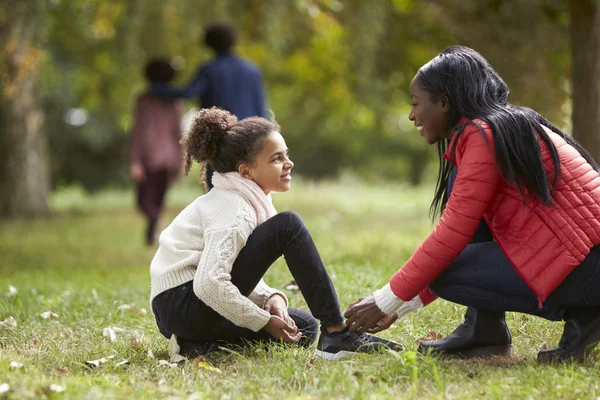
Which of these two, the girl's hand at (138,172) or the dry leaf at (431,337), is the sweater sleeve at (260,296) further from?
Answer: the girl's hand at (138,172)

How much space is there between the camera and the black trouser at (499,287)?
2.93m

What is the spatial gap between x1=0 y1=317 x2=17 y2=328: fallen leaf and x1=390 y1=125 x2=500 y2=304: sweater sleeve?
2.13 metres

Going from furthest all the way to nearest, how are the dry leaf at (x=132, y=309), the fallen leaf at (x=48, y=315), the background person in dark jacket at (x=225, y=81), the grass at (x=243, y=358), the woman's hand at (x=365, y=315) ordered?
the background person in dark jacket at (x=225, y=81), the dry leaf at (x=132, y=309), the fallen leaf at (x=48, y=315), the woman's hand at (x=365, y=315), the grass at (x=243, y=358)

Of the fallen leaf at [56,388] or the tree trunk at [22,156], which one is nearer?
the fallen leaf at [56,388]

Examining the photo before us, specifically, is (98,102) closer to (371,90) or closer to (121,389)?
(371,90)

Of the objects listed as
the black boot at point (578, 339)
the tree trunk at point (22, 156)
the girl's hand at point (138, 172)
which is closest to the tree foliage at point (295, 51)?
the tree trunk at point (22, 156)

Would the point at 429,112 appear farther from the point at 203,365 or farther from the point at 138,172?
the point at 138,172

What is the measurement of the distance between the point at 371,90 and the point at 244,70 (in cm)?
265

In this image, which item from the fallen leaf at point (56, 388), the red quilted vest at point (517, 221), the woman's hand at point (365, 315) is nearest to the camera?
the fallen leaf at point (56, 388)

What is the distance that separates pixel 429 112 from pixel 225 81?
381 centimetres

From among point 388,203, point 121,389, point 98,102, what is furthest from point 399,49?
point 121,389

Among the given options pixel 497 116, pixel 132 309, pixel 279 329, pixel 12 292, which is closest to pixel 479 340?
pixel 279 329

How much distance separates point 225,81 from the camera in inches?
262

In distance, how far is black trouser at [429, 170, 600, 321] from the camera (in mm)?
2932
